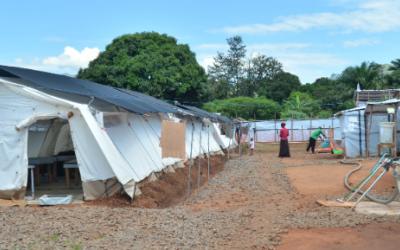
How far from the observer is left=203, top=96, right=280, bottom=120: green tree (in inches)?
1676

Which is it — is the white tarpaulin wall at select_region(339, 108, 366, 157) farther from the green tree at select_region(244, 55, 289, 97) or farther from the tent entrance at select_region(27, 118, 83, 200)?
the green tree at select_region(244, 55, 289, 97)

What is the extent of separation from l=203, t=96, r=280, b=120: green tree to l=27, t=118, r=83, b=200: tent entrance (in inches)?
1095

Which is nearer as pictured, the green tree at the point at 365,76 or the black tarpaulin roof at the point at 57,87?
the black tarpaulin roof at the point at 57,87

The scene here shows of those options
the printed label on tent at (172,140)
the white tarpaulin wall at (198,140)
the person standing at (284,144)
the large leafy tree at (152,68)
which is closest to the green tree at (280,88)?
the large leafy tree at (152,68)

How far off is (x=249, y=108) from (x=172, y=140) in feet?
112

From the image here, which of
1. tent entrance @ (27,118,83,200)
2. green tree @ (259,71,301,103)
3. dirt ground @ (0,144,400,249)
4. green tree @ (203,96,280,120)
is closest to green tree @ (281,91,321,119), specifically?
green tree @ (203,96,280,120)

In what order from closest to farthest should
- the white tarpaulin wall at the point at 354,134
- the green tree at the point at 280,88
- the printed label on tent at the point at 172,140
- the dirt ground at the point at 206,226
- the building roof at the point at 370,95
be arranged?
1. the dirt ground at the point at 206,226
2. the printed label on tent at the point at 172,140
3. the white tarpaulin wall at the point at 354,134
4. the building roof at the point at 370,95
5. the green tree at the point at 280,88

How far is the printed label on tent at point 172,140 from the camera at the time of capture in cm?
1000

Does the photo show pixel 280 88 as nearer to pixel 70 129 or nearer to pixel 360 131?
pixel 360 131

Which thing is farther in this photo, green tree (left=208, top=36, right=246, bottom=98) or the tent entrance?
green tree (left=208, top=36, right=246, bottom=98)

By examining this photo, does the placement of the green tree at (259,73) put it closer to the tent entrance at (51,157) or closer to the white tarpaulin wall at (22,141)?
the tent entrance at (51,157)

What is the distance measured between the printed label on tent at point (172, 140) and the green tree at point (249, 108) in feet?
104

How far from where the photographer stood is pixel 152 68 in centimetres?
3156

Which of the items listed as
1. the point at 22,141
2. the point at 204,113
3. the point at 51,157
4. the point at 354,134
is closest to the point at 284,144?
the point at 354,134
